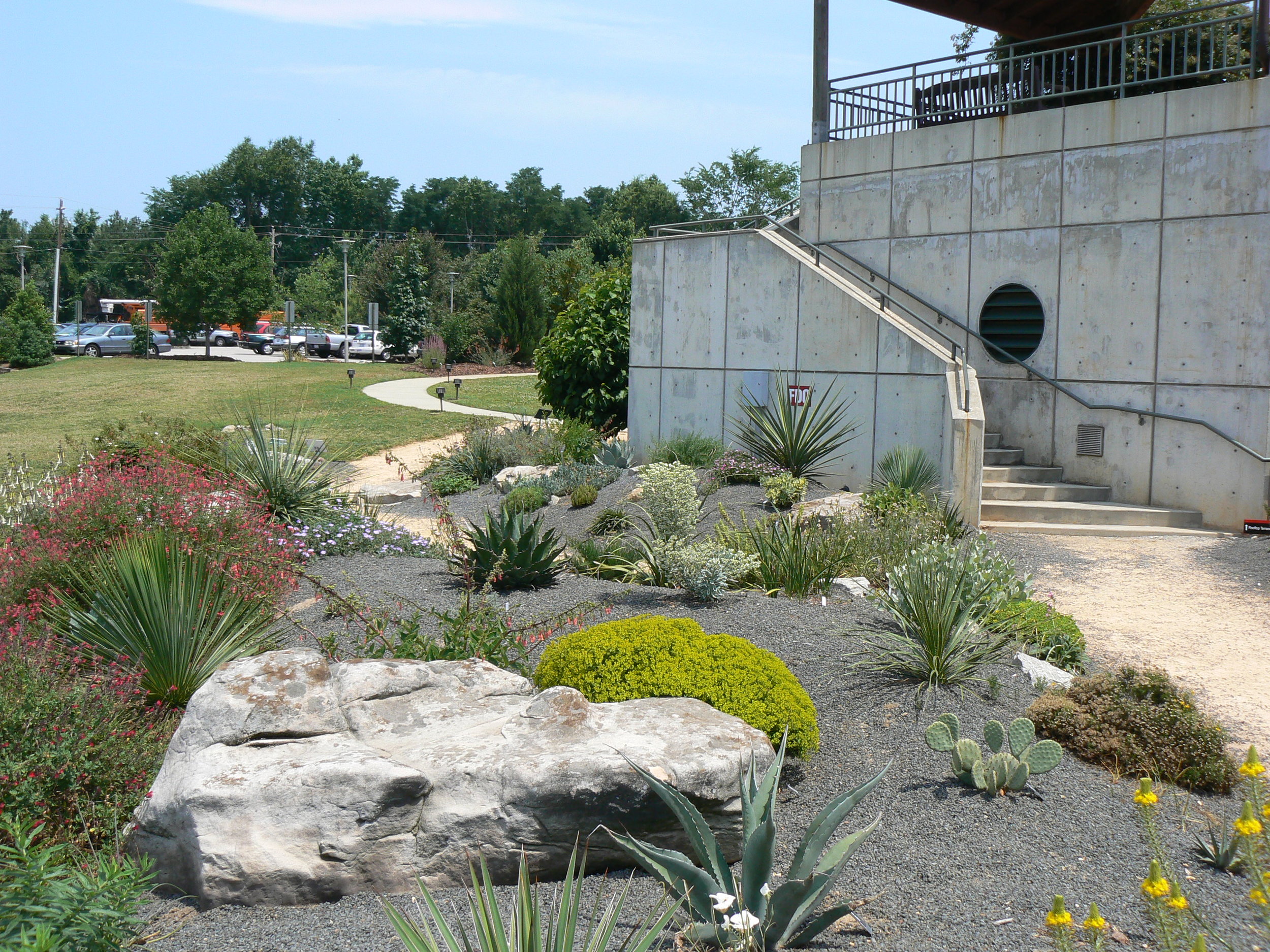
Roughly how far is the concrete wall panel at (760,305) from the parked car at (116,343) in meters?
42.8

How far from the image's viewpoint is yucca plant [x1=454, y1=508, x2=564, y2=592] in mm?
7852

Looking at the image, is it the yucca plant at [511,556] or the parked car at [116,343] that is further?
the parked car at [116,343]

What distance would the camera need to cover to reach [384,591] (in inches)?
309

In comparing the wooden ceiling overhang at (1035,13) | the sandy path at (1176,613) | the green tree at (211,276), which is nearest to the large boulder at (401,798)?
the sandy path at (1176,613)

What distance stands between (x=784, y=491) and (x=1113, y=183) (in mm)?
5397

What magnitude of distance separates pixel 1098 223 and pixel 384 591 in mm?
9565

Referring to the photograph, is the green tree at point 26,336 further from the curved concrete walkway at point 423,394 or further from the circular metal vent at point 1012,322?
the circular metal vent at point 1012,322

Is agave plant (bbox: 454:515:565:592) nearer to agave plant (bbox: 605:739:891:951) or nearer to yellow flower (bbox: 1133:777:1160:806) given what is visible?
agave plant (bbox: 605:739:891:951)

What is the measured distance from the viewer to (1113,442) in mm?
12586

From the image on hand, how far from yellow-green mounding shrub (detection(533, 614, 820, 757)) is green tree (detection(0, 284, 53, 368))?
152ft

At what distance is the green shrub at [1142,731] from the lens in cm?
497

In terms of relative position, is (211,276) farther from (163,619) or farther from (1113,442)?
(163,619)

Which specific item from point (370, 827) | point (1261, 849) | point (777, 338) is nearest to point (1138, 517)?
Answer: point (777, 338)

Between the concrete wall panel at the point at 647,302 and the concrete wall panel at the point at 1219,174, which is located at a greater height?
the concrete wall panel at the point at 1219,174
